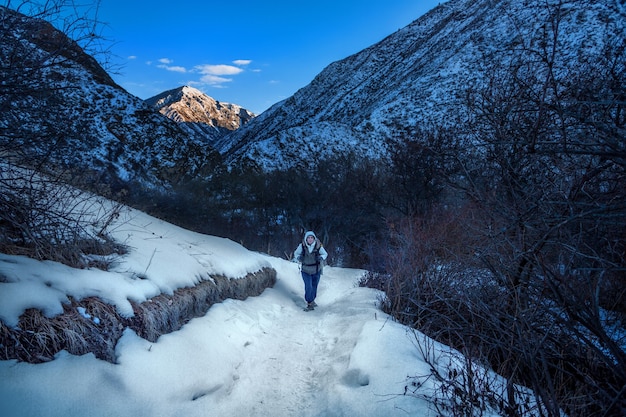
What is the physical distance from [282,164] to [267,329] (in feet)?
84.6

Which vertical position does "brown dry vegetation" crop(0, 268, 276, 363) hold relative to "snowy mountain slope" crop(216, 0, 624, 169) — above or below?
below

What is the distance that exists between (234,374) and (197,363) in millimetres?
506

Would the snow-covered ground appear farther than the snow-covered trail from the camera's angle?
No

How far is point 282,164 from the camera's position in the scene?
99.4ft

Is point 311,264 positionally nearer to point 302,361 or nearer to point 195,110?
point 302,361

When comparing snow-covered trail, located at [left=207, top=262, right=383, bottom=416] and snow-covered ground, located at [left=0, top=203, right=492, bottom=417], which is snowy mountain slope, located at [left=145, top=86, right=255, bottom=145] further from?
snow-covered ground, located at [left=0, top=203, right=492, bottom=417]

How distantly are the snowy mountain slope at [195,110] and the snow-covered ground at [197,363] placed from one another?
140752 mm

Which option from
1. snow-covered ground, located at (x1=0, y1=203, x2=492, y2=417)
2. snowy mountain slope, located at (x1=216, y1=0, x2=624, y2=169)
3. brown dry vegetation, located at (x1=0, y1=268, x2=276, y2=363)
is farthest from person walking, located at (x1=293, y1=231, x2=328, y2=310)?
snowy mountain slope, located at (x1=216, y1=0, x2=624, y2=169)

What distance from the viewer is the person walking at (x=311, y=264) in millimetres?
7379

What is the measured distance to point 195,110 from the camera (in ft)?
559

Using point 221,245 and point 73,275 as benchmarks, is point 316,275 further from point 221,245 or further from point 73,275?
point 73,275

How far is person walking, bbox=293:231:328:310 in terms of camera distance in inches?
291

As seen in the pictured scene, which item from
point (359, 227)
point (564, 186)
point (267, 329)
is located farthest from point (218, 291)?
point (359, 227)

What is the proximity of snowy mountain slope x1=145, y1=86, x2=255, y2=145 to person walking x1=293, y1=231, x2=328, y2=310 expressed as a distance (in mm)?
138445
